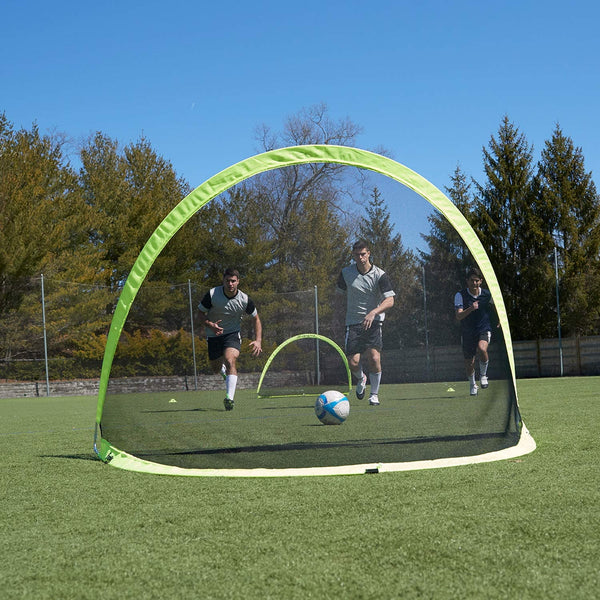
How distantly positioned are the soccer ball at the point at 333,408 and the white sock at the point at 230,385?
26.4 inches

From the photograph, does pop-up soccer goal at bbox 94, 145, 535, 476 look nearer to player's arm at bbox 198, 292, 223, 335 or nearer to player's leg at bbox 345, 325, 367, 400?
player's leg at bbox 345, 325, 367, 400

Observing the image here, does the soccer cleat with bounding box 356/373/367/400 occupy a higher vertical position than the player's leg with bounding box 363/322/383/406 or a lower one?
lower

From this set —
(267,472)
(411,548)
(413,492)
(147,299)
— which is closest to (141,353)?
(147,299)

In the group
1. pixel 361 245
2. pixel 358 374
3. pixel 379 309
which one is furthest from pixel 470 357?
pixel 361 245

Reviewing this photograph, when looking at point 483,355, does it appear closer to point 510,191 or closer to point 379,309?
point 379,309

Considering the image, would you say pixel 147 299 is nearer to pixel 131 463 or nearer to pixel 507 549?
pixel 131 463

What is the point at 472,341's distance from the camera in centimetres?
413

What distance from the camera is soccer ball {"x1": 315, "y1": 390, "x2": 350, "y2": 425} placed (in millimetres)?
4434

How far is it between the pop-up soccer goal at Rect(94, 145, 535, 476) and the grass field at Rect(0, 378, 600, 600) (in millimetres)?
365

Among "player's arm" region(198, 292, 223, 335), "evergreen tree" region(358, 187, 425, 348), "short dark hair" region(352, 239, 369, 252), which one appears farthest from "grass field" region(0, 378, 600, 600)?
"short dark hair" region(352, 239, 369, 252)

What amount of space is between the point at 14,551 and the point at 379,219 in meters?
2.71

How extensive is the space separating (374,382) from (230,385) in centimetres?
115

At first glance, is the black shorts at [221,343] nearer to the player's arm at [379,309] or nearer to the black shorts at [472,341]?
the player's arm at [379,309]

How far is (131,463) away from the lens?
12.3 feet
